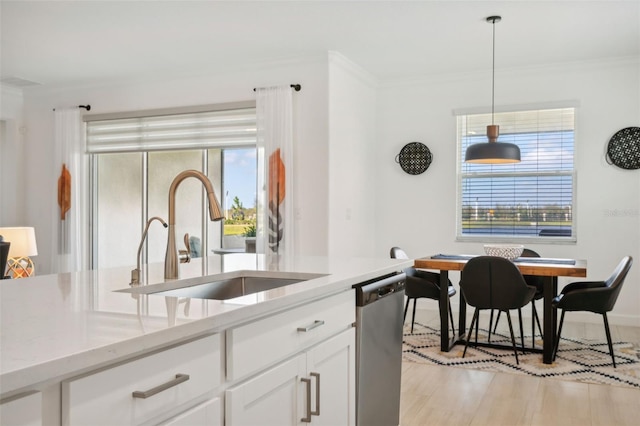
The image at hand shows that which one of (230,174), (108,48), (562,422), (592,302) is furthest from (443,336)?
(108,48)

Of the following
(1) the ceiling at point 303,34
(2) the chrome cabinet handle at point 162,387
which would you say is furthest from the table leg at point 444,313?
(2) the chrome cabinet handle at point 162,387

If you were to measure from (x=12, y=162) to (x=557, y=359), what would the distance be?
6478 mm

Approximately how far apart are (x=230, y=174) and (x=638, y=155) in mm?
4101

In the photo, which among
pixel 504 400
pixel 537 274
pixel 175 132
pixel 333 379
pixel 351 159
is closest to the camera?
pixel 333 379

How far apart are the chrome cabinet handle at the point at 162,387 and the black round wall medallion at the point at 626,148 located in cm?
544

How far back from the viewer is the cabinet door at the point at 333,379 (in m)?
1.84

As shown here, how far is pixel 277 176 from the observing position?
5.64 meters

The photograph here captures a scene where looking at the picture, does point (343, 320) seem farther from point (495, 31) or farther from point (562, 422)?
point (495, 31)

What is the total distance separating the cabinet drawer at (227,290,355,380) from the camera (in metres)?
1.44

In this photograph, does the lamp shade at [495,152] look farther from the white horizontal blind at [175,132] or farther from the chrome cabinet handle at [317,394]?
the chrome cabinet handle at [317,394]

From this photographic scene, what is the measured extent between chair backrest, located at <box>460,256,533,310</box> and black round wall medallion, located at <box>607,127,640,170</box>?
90.8 inches

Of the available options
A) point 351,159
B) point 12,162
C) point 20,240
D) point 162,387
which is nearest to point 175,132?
point 351,159

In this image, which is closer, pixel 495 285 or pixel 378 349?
pixel 378 349

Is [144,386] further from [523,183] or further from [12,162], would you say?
[12,162]
